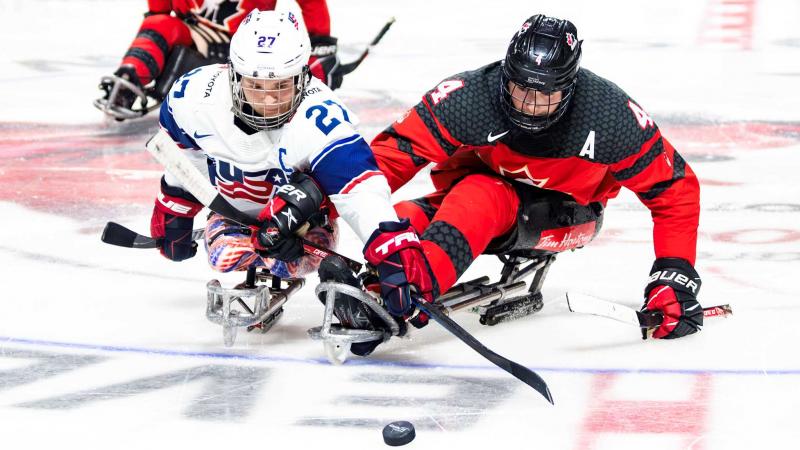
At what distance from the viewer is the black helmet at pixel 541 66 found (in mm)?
3801

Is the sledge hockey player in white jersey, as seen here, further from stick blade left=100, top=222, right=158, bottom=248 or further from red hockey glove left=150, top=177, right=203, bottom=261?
stick blade left=100, top=222, right=158, bottom=248

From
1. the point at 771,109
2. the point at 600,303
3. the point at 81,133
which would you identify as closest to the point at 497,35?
the point at 771,109

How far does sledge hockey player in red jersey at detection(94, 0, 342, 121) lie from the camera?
7.16m

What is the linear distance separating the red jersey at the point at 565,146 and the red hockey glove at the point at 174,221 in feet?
2.12

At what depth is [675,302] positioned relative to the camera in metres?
4.03

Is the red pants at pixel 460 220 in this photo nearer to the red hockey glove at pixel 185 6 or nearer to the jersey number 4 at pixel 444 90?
the jersey number 4 at pixel 444 90

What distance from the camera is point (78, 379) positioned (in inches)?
144

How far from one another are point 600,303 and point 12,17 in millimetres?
7137

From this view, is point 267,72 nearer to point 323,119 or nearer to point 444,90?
point 323,119

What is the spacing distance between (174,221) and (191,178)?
469mm

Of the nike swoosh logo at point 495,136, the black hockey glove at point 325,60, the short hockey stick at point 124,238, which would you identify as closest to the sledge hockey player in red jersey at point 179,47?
the black hockey glove at point 325,60

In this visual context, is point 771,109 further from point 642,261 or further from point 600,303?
point 600,303

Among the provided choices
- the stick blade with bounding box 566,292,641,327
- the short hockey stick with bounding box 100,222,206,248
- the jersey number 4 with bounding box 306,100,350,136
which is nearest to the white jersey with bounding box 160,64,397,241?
the jersey number 4 with bounding box 306,100,350,136

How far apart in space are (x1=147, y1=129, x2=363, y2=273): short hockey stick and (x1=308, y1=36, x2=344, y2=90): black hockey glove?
3.46 metres
